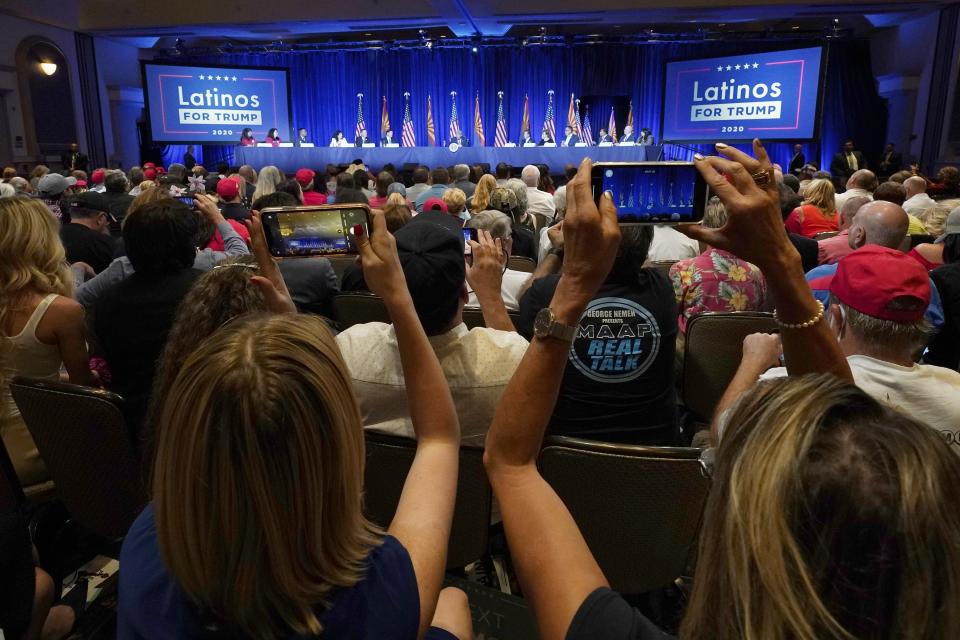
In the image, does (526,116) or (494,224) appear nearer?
(494,224)

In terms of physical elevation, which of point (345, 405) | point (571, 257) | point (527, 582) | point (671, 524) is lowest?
point (671, 524)

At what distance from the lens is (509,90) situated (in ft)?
48.4

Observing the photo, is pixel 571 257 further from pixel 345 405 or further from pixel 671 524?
pixel 671 524

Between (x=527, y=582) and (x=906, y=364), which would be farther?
(x=906, y=364)

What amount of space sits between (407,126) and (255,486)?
558 inches

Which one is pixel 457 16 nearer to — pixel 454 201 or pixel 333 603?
pixel 454 201

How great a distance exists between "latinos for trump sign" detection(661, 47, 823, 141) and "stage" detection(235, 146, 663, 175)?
884 millimetres

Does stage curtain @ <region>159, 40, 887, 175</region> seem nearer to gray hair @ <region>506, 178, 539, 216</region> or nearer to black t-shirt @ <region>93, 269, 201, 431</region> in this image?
gray hair @ <region>506, 178, 539, 216</region>

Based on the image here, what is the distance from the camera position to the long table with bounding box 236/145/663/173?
12.0m

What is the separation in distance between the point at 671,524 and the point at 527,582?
90cm

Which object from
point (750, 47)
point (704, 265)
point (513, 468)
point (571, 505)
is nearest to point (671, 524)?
point (571, 505)

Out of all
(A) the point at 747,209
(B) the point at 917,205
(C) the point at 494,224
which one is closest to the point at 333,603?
(A) the point at 747,209

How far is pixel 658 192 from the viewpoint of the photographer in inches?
45.3

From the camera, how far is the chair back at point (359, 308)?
2.96 meters
